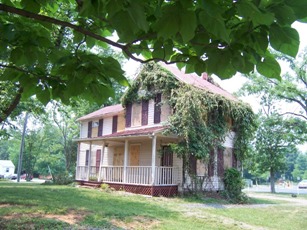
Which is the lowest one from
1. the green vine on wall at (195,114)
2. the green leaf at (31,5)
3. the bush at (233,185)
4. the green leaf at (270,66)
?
the bush at (233,185)

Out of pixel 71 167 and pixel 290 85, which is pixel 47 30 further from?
pixel 71 167

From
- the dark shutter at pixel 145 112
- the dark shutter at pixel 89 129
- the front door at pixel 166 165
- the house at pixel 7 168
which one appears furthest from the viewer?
the house at pixel 7 168

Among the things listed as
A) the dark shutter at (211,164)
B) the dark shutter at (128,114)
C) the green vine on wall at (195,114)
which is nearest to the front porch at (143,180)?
the green vine on wall at (195,114)

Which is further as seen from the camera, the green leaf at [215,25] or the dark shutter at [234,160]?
the dark shutter at [234,160]

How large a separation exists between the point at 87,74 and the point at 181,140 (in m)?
15.6

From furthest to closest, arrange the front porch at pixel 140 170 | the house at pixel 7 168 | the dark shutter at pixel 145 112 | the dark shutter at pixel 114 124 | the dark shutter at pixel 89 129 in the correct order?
the house at pixel 7 168 < the dark shutter at pixel 89 129 < the dark shutter at pixel 114 124 < the dark shutter at pixel 145 112 < the front porch at pixel 140 170

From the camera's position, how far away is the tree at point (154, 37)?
1.44 meters

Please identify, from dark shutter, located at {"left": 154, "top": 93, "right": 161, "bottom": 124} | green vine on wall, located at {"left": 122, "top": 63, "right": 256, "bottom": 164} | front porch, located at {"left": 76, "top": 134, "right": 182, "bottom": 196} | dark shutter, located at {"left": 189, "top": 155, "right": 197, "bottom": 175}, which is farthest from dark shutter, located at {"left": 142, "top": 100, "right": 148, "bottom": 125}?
dark shutter, located at {"left": 189, "top": 155, "right": 197, "bottom": 175}

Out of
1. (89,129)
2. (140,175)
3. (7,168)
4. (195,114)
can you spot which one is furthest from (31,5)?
(7,168)

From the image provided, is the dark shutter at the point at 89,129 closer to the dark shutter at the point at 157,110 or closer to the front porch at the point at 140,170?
the front porch at the point at 140,170

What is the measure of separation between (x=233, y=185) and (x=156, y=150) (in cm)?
479

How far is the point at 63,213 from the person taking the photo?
877 cm

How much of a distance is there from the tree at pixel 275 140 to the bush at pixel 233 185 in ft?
51.7

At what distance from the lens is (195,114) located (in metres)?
17.3
